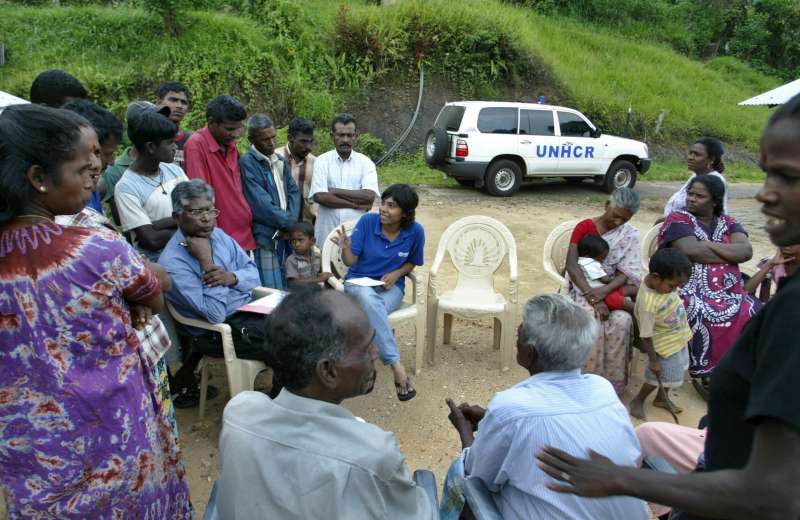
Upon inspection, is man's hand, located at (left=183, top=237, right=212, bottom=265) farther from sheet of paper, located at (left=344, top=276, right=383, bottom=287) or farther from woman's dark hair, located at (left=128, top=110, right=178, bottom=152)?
sheet of paper, located at (left=344, top=276, right=383, bottom=287)

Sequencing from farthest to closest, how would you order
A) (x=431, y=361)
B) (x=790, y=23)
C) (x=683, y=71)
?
(x=790, y=23), (x=683, y=71), (x=431, y=361)

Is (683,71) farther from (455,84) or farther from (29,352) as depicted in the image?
(29,352)

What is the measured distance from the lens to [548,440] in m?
1.64

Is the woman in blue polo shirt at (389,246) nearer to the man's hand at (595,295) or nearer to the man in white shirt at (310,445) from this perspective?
the man's hand at (595,295)

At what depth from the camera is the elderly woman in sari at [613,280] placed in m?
3.65

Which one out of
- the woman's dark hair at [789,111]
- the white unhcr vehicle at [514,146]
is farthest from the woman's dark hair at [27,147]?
the white unhcr vehicle at [514,146]

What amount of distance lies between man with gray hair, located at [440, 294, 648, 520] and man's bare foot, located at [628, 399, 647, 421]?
2.01m

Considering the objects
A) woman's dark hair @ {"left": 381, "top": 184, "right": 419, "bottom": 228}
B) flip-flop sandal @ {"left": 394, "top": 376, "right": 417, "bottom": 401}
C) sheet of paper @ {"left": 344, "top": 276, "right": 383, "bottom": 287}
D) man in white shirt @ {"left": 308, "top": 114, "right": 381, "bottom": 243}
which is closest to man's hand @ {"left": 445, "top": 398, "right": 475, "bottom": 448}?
flip-flop sandal @ {"left": 394, "top": 376, "right": 417, "bottom": 401}

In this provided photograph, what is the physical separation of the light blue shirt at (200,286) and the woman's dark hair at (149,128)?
55cm

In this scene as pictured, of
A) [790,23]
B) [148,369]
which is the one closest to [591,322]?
[148,369]

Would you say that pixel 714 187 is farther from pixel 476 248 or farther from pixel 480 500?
pixel 480 500

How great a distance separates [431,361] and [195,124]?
30.3 feet

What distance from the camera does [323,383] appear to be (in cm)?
151

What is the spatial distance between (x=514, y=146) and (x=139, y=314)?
9.67 meters
